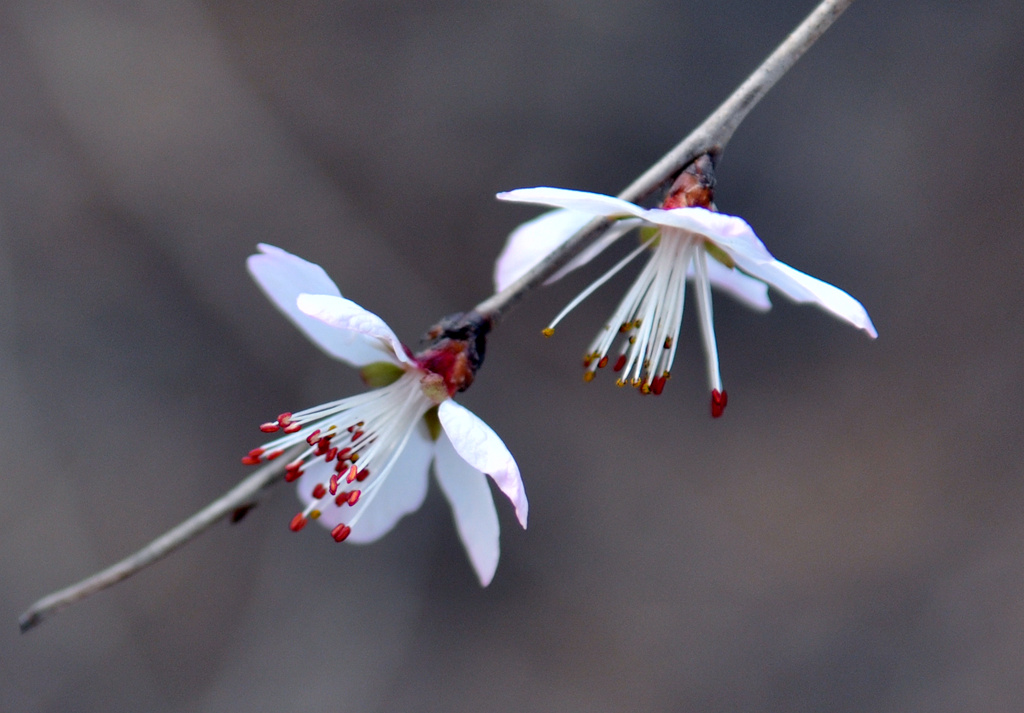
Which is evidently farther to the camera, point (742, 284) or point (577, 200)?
point (742, 284)

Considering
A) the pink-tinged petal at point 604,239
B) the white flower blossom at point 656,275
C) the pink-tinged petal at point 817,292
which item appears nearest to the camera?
the pink-tinged petal at point 817,292

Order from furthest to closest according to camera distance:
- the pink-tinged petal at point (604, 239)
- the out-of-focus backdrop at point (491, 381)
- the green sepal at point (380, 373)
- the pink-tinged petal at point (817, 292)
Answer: the out-of-focus backdrop at point (491, 381) < the green sepal at point (380, 373) < the pink-tinged petal at point (604, 239) < the pink-tinged petal at point (817, 292)

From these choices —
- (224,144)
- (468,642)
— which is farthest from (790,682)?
(224,144)

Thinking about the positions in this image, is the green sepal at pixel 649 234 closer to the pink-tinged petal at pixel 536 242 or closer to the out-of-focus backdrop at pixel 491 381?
the pink-tinged petal at pixel 536 242

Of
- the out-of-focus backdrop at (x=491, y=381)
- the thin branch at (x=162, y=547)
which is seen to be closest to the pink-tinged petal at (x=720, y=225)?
the thin branch at (x=162, y=547)

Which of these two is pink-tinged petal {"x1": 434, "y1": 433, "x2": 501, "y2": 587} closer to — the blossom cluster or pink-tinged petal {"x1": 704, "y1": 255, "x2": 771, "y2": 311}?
the blossom cluster

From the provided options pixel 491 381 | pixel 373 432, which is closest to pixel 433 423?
pixel 373 432

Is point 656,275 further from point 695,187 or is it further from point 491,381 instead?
point 491,381

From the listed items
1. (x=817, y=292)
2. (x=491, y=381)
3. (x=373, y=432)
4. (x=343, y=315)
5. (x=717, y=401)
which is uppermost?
(x=343, y=315)
